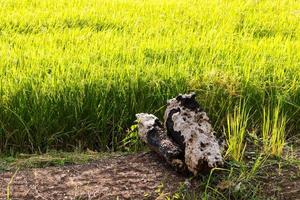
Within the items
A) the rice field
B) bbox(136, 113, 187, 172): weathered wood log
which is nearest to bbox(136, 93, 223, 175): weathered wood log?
bbox(136, 113, 187, 172): weathered wood log

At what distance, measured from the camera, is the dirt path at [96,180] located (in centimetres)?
252

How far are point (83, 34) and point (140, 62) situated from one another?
A: 965mm

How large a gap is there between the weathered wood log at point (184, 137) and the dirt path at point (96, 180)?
8 cm

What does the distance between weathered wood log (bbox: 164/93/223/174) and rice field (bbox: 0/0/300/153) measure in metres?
0.17

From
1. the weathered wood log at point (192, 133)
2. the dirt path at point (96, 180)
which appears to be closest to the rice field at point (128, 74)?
the weathered wood log at point (192, 133)

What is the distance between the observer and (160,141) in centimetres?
280

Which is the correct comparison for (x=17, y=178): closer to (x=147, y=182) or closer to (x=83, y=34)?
(x=147, y=182)

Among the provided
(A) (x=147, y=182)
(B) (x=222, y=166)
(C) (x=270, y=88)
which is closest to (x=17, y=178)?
(A) (x=147, y=182)

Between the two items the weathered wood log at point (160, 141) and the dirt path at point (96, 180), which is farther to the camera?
the weathered wood log at point (160, 141)

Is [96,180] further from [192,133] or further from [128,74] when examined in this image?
[128,74]

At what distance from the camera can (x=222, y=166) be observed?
8.67 feet

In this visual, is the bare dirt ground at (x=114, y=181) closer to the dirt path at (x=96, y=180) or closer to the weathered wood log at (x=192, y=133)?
the dirt path at (x=96, y=180)

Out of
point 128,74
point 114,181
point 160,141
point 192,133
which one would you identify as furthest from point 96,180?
point 128,74

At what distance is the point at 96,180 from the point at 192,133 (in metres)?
0.46
